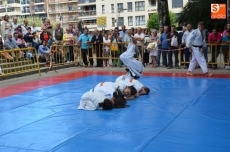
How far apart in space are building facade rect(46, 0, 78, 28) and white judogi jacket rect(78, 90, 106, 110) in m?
70.1

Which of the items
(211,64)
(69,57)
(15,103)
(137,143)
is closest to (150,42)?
(211,64)

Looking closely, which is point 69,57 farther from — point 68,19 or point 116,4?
point 68,19

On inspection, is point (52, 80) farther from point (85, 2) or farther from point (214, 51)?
point (85, 2)

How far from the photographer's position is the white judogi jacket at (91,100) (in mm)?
7393

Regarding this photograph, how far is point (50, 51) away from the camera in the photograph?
50.1ft

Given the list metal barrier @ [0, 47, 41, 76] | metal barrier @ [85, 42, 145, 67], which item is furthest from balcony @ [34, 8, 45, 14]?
metal barrier @ [0, 47, 41, 76]

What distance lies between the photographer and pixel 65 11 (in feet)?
259

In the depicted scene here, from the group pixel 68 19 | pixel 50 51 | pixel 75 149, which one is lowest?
pixel 75 149

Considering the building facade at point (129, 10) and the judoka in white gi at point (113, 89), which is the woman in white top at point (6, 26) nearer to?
the judoka in white gi at point (113, 89)

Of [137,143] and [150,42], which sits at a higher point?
[150,42]

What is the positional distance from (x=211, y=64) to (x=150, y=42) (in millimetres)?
2830

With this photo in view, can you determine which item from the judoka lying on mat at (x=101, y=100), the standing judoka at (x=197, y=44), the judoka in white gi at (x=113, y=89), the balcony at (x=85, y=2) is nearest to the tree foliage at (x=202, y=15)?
the standing judoka at (x=197, y=44)

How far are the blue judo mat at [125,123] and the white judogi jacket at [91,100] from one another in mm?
187

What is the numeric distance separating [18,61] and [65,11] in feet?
218
